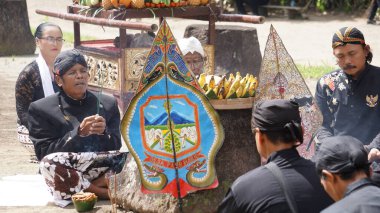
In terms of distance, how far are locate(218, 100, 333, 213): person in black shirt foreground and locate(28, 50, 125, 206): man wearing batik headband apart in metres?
2.67

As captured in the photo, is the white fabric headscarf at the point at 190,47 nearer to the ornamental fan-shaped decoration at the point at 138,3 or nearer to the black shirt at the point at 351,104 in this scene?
the black shirt at the point at 351,104

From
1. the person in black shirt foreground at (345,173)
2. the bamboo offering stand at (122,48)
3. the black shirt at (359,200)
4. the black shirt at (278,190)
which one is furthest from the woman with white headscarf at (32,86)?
the black shirt at (359,200)

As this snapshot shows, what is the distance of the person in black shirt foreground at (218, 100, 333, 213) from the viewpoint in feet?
14.9

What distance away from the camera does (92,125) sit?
717 cm

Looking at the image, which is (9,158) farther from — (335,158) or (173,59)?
(335,158)

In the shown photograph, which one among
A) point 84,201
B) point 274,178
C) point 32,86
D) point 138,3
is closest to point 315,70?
point 138,3

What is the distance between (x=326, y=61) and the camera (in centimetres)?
1506

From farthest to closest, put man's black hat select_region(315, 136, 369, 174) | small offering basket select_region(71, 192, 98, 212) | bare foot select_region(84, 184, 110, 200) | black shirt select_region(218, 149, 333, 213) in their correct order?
bare foot select_region(84, 184, 110, 200), small offering basket select_region(71, 192, 98, 212), black shirt select_region(218, 149, 333, 213), man's black hat select_region(315, 136, 369, 174)

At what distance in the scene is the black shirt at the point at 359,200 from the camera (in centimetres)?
381

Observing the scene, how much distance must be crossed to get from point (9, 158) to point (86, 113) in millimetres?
1913

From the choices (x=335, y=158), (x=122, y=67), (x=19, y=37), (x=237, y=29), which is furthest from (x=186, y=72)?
(x=19, y=37)

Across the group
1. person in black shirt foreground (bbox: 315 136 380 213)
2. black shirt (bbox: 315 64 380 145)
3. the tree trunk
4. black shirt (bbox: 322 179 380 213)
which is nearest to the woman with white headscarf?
black shirt (bbox: 315 64 380 145)

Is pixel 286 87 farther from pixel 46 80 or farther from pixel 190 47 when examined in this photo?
pixel 46 80

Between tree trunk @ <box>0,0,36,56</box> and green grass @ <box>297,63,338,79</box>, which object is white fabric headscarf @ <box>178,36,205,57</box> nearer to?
green grass @ <box>297,63,338,79</box>
